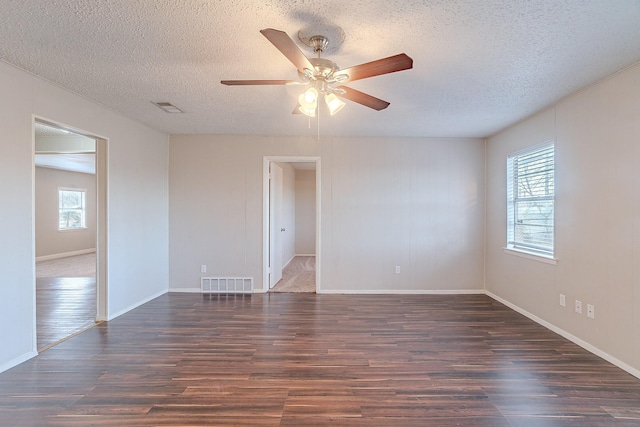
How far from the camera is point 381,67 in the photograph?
5.79ft

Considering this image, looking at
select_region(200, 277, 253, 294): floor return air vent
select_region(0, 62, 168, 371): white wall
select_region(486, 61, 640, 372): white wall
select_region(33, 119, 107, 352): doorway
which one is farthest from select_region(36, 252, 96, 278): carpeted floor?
select_region(486, 61, 640, 372): white wall

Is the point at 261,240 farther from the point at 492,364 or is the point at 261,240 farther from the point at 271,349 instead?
the point at 492,364

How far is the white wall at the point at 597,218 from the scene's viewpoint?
237 cm

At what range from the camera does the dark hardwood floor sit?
1860 mm

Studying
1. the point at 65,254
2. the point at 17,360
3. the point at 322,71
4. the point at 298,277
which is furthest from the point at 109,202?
the point at 65,254

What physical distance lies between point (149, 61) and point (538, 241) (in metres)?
4.36

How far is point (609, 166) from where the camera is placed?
256 cm

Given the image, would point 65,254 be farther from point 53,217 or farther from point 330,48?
point 330,48

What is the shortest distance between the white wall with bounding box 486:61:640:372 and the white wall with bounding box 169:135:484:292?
44.7 inches

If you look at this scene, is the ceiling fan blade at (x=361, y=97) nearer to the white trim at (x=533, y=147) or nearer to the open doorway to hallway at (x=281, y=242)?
the white trim at (x=533, y=147)

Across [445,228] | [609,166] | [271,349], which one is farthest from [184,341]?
[609,166]

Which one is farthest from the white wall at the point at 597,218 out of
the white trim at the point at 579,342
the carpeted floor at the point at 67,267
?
the carpeted floor at the point at 67,267

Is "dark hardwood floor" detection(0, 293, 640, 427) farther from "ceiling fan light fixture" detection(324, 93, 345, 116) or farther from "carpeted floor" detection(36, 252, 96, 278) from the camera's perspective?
"carpeted floor" detection(36, 252, 96, 278)

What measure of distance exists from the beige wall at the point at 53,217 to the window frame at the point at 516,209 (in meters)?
9.57
